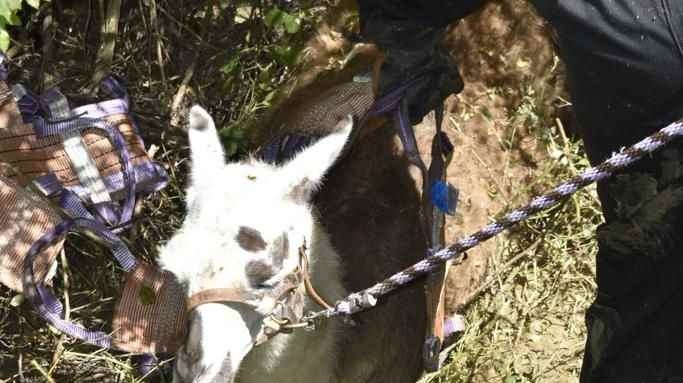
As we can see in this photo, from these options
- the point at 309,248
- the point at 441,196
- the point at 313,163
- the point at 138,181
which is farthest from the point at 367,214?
the point at 138,181

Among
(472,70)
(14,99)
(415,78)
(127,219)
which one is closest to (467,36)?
(472,70)

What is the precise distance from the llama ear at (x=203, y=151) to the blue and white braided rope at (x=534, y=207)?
25.0 inches

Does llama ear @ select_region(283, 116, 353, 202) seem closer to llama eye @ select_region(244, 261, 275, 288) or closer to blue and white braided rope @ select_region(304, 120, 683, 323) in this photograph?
llama eye @ select_region(244, 261, 275, 288)

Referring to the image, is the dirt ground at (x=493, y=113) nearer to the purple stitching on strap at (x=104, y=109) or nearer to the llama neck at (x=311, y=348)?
the llama neck at (x=311, y=348)

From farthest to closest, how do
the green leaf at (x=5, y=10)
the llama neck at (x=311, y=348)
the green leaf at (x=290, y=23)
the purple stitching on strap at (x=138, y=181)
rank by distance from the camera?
the green leaf at (x=290, y=23) → the purple stitching on strap at (x=138, y=181) → the llama neck at (x=311, y=348) → the green leaf at (x=5, y=10)

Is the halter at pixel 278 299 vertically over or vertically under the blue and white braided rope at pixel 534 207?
under

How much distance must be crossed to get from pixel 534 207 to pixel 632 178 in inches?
12.7

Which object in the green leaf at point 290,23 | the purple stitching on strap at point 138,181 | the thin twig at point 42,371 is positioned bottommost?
the thin twig at point 42,371

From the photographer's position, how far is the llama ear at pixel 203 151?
2.98 meters

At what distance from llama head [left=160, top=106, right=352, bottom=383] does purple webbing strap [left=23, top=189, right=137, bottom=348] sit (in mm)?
721

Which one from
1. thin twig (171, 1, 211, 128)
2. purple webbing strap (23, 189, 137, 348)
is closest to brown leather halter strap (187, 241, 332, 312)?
purple webbing strap (23, 189, 137, 348)

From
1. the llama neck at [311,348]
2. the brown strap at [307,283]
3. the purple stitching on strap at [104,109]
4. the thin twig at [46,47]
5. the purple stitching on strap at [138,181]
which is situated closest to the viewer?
the brown strap at [307,283]

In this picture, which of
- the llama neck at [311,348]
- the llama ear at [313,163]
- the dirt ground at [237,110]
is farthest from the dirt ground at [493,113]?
the llama ear at [313,163]

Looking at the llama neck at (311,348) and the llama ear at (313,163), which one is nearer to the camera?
the llama ear at (313,163)
